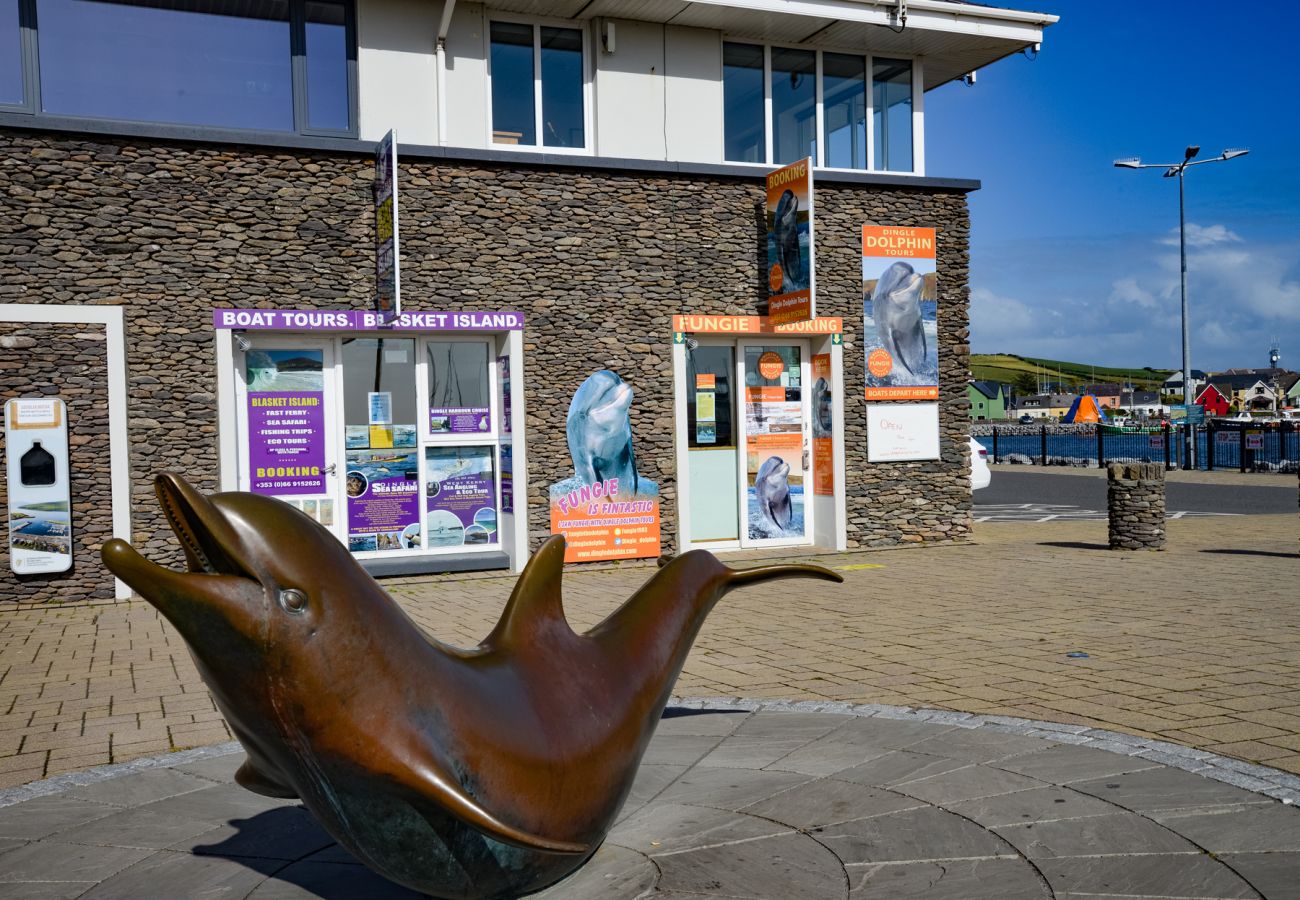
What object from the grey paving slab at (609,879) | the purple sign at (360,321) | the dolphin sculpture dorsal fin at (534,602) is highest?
the purple sign at (360,321)

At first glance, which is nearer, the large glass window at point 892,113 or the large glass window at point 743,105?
the large glass window at point 743,105

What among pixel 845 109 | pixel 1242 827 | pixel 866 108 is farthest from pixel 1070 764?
pixel 866 108

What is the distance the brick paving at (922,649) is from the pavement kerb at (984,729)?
0.21m

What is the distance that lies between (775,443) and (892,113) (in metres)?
4.96

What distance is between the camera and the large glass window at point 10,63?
11812 millimetres

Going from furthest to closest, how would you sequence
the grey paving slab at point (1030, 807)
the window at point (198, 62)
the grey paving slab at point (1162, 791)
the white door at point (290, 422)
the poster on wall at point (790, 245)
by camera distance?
the poster on wall at point (790, 245), the white door at point (290, 422), the window at point (198, 62), the grey paving slab at point (1162, 791), the grey paving slab at point (1030, 807)

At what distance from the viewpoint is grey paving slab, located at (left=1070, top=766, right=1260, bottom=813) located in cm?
467

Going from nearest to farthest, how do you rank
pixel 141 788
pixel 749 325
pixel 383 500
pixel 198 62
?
pixel 141 788, pixel 198 62, pixel 383 500, pixel 749 325

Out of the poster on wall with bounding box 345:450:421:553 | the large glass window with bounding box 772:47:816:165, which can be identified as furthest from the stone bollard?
the poster on wall with bounding box 345:450:421:553

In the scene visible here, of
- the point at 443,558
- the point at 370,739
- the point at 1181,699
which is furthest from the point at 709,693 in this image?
the point at 443,558

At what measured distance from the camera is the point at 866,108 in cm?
1559

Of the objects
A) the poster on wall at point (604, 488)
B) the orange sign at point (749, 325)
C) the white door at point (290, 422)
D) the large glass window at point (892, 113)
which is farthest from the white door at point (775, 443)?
the white door at point (290, 422)

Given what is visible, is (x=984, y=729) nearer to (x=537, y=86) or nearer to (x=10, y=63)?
(x=537, y=86)

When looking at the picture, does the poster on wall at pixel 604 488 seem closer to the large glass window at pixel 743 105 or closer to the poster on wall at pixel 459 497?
the poster on wall at pixel 459 497
